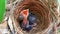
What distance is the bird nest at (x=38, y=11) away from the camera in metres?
1.08

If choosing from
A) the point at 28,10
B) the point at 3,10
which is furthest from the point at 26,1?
the point at 3,10

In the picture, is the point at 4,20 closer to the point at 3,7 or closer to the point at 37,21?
the point at 3,7

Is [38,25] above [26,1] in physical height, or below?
below

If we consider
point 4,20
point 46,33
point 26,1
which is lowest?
point 46,33

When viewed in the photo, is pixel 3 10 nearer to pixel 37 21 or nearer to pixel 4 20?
pixel 4 20

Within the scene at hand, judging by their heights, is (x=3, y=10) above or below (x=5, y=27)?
above

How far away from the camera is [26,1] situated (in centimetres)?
110

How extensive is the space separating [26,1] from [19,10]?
0.08m

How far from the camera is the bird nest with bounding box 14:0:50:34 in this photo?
108 centimetres

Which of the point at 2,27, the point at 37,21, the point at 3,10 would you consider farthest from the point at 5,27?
the point at 37,21

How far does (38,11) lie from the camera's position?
113cm

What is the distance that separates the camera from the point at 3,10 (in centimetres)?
110

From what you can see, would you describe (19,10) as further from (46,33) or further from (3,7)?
(46,33)

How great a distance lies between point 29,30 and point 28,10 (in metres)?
0.15
